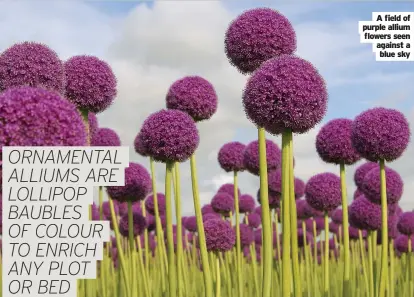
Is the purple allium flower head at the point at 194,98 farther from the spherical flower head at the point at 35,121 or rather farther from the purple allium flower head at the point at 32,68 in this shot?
the spherical flower head at the point at 35,121

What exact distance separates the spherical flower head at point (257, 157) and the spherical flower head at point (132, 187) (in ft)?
4.43

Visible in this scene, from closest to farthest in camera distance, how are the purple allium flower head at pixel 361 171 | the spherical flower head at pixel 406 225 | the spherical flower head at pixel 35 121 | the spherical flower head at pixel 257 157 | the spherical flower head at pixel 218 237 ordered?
the spherical flower head at pixel 35 121 < the spherical flower head at pixel 218 237 < the spherical flower head at pixel 257 157 < the purple allium flower head at pixel 361 171 < the spherical flower head at pixel 406 225

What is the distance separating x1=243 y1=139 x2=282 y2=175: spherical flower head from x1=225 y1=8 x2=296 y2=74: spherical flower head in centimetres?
238

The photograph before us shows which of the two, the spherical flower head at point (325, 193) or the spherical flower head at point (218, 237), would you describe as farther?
the spherical flower head at point (325, 193)

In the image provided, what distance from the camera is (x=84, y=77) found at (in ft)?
15.6

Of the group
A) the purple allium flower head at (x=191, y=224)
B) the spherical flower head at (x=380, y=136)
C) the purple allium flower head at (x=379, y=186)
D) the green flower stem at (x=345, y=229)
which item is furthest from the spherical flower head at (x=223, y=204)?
the spherical flower head at (x=380, y=136)

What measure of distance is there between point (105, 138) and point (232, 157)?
2072mm

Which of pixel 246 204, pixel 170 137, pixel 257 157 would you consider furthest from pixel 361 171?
pixel 170 137

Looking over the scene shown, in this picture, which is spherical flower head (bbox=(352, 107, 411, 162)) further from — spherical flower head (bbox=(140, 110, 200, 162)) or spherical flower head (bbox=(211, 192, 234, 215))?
spherical flower head (bbox=(211, 192, 234, 215))

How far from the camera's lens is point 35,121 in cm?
277

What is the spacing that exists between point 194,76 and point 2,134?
11.9 ft

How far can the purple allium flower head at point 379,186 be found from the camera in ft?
21.6

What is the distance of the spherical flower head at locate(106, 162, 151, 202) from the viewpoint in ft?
21.1

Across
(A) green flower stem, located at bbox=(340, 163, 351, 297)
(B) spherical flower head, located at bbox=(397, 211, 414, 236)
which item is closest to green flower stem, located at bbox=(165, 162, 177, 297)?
(A) green flower stem, located at bbox=(340, 163, 351, 297)
